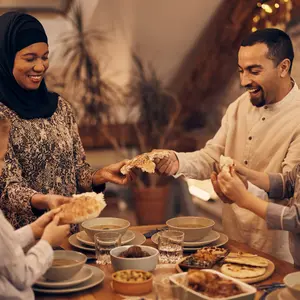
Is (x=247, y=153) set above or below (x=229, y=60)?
below

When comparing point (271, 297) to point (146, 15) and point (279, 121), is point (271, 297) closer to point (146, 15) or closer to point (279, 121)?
point (279, 121)

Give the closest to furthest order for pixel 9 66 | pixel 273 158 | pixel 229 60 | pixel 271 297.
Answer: pixel 271 297 → pixel 9 66 → pixel 273 158 → pixel 229 60

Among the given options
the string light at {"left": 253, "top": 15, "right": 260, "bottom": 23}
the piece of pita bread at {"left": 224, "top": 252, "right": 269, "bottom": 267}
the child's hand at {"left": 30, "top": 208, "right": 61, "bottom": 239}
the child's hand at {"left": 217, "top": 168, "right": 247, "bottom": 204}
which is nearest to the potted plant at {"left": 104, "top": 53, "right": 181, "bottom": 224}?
the string light at {"left": 253, "top": 15, "right": 260, "bottom": 23}

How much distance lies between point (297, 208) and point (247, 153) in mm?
801

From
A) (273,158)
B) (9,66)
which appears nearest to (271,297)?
(273,158)

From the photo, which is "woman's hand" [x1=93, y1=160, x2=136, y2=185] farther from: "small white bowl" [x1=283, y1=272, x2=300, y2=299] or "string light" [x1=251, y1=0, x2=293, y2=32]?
"string light" [x1=251, y1=0, x2=293, y2=32]

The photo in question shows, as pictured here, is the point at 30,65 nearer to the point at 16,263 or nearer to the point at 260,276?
the point at 16,263

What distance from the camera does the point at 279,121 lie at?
2.82 meters

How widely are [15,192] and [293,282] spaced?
1.18 m

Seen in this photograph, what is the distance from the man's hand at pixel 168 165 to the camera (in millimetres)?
2912

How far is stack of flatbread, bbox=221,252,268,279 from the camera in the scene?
196 centimetres

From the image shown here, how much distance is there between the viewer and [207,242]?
233cm

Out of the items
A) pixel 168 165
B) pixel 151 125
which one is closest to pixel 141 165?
pixel 168 165

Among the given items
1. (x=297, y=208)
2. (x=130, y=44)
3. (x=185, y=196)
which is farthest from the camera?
(x=185, y=196)
